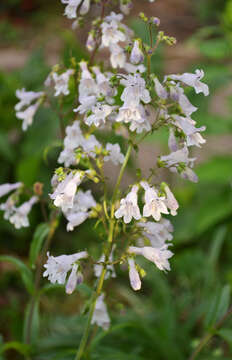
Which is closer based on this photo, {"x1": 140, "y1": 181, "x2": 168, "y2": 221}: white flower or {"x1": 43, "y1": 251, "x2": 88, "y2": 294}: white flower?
{"x1": 140, "y1": 181, "x2": 168, "y2": 221}: white flower

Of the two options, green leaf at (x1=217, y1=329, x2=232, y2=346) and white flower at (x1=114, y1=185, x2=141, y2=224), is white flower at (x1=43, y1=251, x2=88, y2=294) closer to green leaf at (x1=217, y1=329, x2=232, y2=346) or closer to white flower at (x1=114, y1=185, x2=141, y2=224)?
white flower at (x1=114, y1=185, x2=141, y2=224)

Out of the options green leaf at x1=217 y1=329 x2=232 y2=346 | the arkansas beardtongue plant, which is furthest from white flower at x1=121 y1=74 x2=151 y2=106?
green leaf at x1=217 y1=329 x2=232 y2=346

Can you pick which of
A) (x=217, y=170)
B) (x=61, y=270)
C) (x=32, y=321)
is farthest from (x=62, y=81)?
(x=217, y=170)

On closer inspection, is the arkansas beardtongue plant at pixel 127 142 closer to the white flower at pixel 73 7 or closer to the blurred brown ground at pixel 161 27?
the white flower at pixel 73 7

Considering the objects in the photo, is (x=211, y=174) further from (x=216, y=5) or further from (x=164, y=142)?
(x=216, y=5)

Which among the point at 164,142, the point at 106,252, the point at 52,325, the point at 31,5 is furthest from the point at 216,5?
the point at 106,252

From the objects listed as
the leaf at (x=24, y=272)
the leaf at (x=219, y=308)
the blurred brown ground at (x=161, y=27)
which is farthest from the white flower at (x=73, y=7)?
the blurred brown ground at (x=161, y=27)
